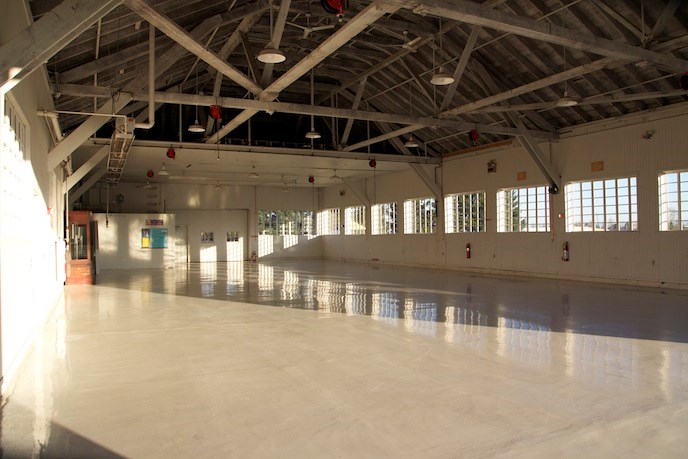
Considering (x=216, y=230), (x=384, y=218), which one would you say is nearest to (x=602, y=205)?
(x=384, y=218)

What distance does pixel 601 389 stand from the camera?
5.14 metres

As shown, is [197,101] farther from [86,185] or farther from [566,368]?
[86,185]

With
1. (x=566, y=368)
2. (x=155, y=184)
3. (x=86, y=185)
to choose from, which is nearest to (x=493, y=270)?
(x=566, y=368)

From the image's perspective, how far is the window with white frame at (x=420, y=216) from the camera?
23938 mm

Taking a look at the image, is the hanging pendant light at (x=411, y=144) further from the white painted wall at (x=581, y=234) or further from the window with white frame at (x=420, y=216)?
the window with white frame at (x=420, y=216)

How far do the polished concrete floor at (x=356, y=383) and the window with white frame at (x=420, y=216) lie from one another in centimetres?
1309

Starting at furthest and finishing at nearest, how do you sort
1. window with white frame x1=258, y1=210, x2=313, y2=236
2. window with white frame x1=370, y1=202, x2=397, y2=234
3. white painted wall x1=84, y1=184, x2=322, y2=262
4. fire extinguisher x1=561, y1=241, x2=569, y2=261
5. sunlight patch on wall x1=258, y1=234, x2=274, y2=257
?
1. window with white frame x1=258, y1=210, x2=313, y2=236
2. sunlight patch on wall x1=258, y1=234, x2=274, y2=257
3. white painted wall x1=84, y1=184, x2=322, y2=262
4. window with white frame x1=370, y1=202, x2=397, y2=234
5. fire extinguisher x1=561, y1=241, x2=569, y2=261

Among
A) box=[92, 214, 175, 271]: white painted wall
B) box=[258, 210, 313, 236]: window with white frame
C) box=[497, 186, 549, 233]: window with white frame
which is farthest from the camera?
box=[258, 210, 313, 236]: window with white frame

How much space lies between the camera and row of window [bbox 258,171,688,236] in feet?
47.2

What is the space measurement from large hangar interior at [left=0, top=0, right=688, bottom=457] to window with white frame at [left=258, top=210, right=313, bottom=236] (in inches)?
224

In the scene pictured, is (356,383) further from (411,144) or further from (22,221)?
(411,144)

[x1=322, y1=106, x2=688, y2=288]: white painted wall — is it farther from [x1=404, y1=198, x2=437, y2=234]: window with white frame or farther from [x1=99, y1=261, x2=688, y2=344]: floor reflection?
[x1=99, y1=261, x2=688, y2=344]: floor reflection

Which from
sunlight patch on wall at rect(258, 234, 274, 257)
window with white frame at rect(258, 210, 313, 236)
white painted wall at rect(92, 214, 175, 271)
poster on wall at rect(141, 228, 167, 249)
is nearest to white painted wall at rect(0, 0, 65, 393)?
white painted wall at rect(92, 214, 175, 271)

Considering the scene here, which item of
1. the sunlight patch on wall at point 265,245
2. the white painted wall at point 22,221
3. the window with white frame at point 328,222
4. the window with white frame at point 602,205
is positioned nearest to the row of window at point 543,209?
the window with white frame at point 602,205
